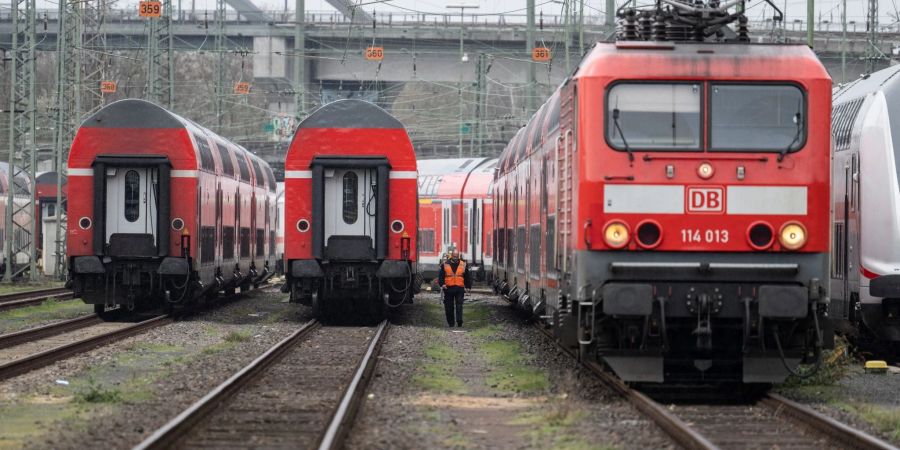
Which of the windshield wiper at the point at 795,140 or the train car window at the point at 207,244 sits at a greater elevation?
the windshield wiper at the point at 795,140

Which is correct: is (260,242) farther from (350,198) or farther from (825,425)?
(825,425)

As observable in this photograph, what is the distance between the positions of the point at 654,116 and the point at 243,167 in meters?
21.7

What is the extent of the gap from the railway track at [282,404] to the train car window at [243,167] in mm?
13646

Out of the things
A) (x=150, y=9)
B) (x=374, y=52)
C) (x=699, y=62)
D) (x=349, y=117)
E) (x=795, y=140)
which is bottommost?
(x=795, y=140)

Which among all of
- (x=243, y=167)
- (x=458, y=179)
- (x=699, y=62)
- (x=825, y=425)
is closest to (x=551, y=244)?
(x=699, y=62)

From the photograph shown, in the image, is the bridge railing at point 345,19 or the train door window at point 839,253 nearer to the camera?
the train door window at point 839,253

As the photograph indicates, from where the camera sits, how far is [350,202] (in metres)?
23.7

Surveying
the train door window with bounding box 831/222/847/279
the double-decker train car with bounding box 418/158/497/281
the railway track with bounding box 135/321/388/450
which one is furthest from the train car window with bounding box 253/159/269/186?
the train door window with bounding box 831/222/847/279

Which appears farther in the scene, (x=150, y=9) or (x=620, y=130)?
(x=150, y=9)

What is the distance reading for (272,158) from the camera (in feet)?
233

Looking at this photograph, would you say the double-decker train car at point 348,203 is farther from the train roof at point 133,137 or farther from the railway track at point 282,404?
the railway track at point 282,404

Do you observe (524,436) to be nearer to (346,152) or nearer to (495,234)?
(346,152)

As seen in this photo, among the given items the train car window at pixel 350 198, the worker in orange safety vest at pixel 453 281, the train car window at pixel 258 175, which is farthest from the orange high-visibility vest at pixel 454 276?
the train car window at pixel 258 175

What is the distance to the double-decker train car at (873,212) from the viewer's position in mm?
16766
